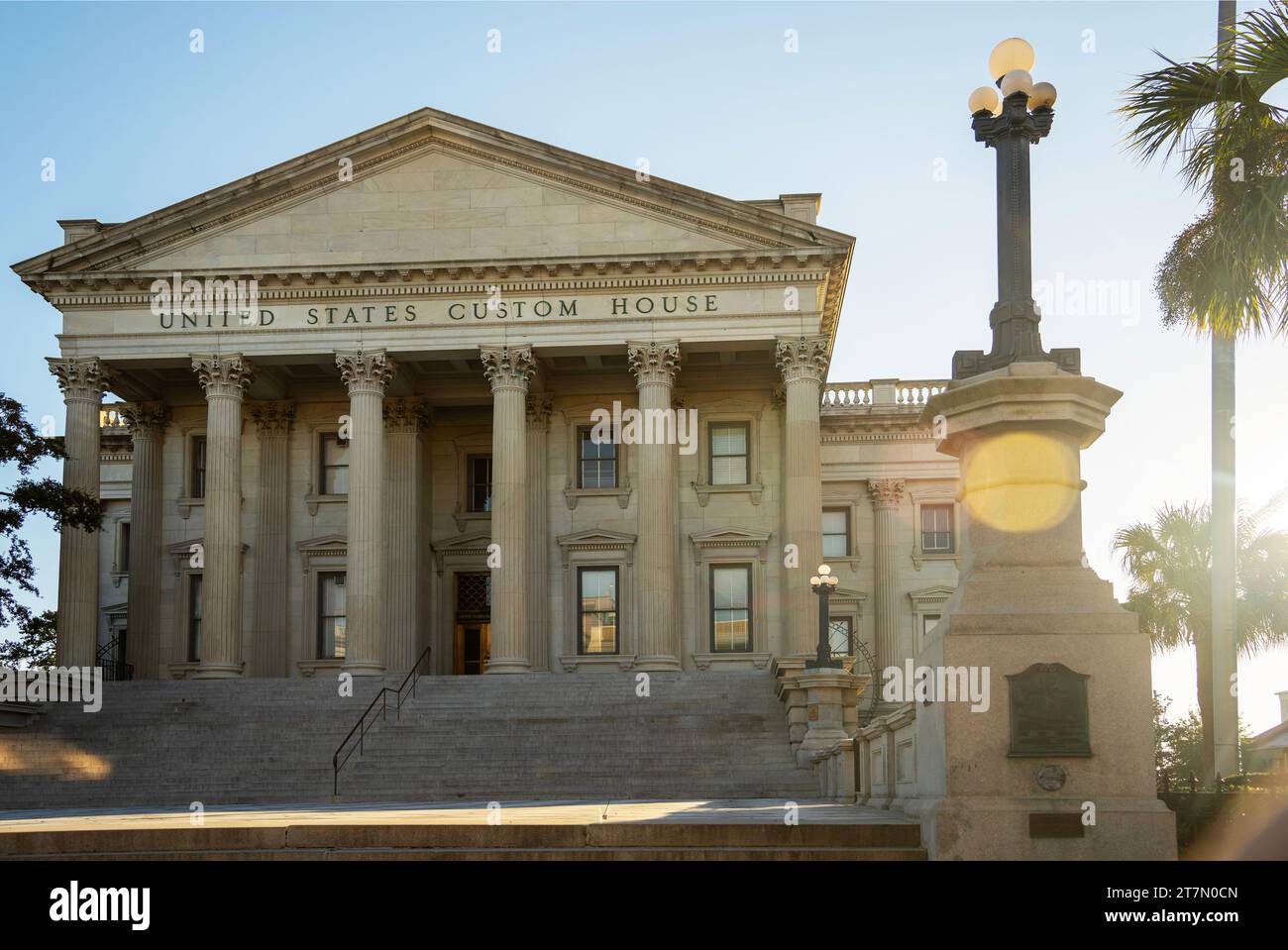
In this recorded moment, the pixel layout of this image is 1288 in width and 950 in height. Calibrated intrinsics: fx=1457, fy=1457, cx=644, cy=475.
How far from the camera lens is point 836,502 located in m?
47.7

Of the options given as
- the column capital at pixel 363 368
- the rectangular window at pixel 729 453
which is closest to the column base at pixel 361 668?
the column capital at pixel 363 368

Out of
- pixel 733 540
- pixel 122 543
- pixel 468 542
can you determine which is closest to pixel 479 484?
pixel 468 542

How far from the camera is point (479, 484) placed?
42.9 metres

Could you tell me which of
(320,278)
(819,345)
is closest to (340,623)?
(320,278)

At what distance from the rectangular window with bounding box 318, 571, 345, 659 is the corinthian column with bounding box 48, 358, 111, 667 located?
22.0 ft

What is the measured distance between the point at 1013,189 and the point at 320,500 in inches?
1311

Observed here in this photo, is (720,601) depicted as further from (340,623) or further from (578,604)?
(340,623)

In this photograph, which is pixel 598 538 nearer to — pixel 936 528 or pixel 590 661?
pixel 590 661

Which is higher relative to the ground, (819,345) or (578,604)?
(819,345)

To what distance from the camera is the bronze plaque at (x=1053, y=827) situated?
33.4ft

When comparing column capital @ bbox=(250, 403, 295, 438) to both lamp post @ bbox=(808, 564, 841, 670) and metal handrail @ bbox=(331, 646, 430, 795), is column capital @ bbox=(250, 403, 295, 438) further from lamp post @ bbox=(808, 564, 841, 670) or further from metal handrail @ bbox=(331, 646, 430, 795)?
lamp post @ bbox=(808, 564, 841, 670)

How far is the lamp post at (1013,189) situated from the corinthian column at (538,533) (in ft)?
95.1
